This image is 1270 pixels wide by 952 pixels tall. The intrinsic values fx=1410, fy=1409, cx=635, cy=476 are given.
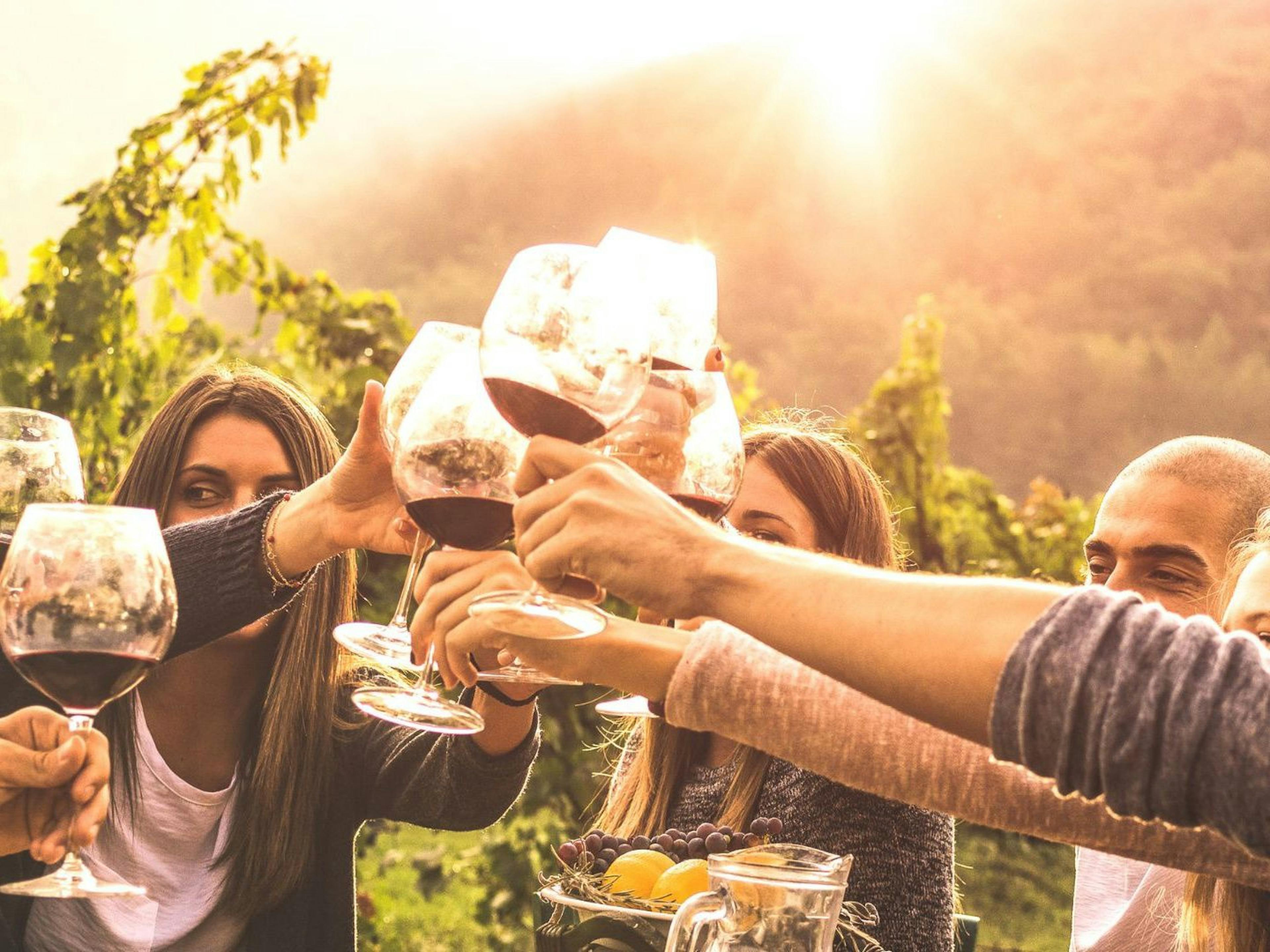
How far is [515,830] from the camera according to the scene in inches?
144

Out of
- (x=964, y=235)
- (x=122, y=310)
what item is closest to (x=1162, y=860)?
(x=122, y=310)

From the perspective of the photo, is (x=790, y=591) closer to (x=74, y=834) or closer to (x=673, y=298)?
(x=673, y=298)

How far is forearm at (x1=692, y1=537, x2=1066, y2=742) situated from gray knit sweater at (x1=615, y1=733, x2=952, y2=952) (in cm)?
92

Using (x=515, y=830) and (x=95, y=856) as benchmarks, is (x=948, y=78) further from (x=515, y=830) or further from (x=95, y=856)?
(x=95, y=856)

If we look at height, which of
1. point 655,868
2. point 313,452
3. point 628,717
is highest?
point 313,452

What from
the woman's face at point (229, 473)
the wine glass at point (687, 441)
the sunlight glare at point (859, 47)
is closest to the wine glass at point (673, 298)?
the wine glass at point (687, 441)

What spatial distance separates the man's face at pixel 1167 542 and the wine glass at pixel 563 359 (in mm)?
1561

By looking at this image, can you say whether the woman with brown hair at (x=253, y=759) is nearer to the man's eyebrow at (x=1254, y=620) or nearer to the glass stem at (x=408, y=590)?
the glass stem at (x=408, y=590)

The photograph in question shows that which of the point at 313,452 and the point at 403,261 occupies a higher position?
the point at 403,261

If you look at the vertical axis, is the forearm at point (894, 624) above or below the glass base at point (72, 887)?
above

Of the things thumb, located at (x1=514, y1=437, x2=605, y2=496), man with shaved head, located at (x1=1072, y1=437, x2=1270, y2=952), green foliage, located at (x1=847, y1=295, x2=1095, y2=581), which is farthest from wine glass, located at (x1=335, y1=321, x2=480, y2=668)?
green foliage, located at (x1=847, y1=295, x2=1095, y2=581)

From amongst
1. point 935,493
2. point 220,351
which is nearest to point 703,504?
point 935,493

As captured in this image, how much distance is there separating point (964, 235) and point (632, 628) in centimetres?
756

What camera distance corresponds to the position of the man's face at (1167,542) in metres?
2.44
